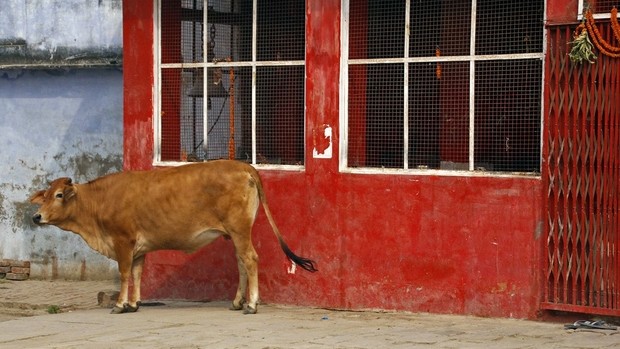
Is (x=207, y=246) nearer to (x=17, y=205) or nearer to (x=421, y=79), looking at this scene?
(x=421, y=79)

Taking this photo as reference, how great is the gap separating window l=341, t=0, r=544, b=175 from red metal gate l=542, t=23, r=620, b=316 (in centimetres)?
33

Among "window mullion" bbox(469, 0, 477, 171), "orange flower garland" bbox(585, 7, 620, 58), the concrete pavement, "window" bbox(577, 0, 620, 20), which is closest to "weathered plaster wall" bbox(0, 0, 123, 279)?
the concrete pavement

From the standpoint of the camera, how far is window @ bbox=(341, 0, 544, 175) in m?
10.5

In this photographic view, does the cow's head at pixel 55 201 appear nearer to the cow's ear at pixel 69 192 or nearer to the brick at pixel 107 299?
the cow's ear at pixel 69 192

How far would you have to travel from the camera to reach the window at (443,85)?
10453 mm

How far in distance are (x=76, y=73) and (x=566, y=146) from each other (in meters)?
7.70

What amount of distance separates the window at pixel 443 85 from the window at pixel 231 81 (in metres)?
0.79

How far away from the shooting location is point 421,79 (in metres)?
11.0

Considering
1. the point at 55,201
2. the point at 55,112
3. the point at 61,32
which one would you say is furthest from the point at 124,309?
the point at 61,32

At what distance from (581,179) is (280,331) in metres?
2.92

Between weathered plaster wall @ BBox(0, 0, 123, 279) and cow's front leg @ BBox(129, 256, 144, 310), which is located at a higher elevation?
weathered plaster wall @ BBox(0, 0, 123, 279)

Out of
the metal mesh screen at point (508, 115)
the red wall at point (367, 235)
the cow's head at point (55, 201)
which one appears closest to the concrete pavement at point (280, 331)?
the red wall at point (367, 235)

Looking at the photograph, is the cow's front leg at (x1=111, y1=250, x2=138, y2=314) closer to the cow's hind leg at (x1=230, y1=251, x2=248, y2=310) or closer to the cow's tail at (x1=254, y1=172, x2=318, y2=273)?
the cow's hind leg at (x1=230, y1=251, x2=248, y2=310)

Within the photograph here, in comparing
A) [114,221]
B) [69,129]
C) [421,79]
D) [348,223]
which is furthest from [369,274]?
[69,129]
